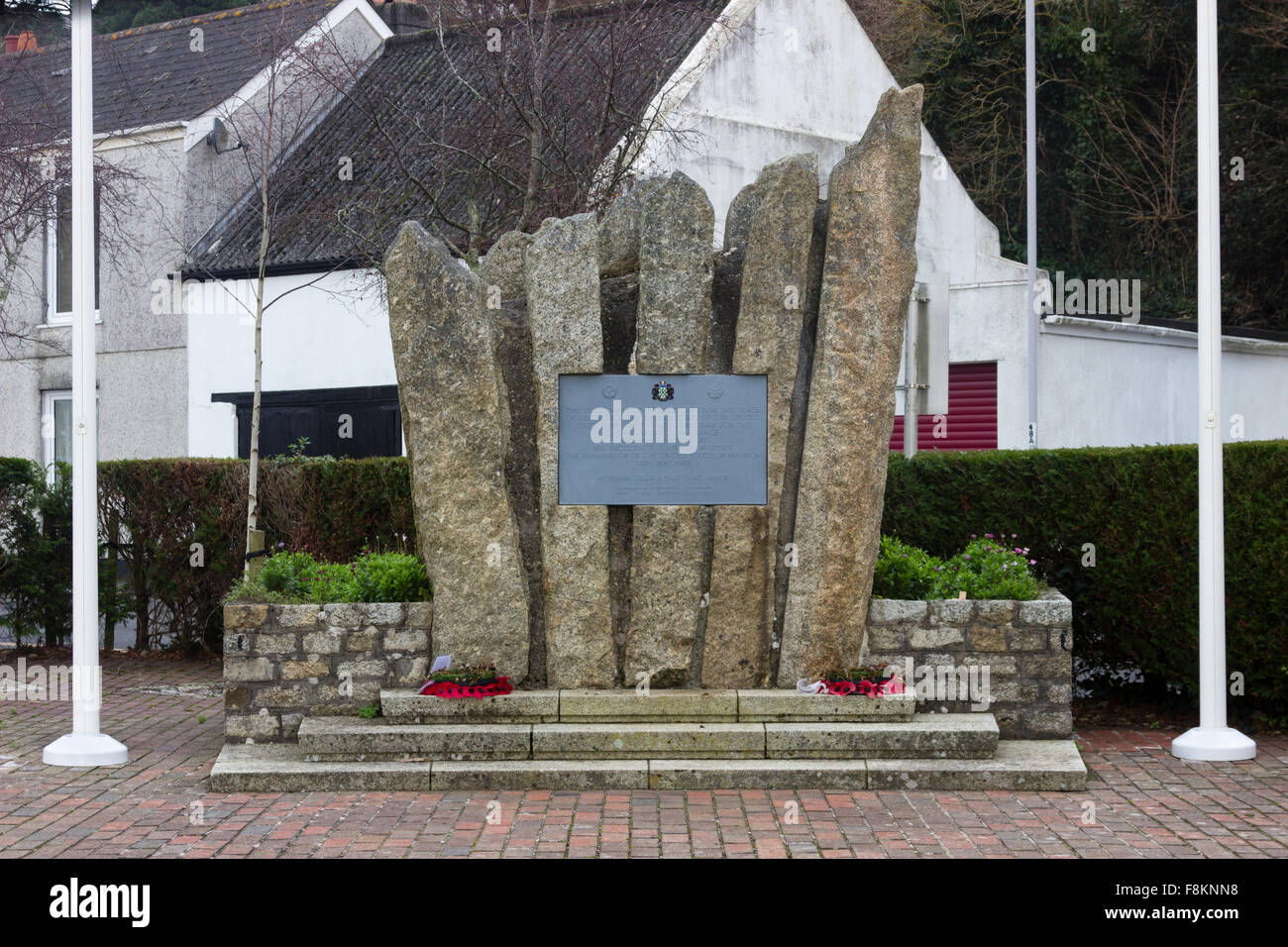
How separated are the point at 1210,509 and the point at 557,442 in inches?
155

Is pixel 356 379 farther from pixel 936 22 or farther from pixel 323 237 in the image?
pixel 936 22

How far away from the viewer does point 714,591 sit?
8180 millimetres

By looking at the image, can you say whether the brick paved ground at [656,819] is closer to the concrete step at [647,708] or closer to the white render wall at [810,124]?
the concrete step at [647,708]

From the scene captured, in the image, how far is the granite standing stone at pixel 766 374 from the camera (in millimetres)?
8141

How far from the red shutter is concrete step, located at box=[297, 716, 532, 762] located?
13.9m

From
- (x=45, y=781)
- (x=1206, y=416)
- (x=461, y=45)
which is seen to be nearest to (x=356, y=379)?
(x=461, y=45)

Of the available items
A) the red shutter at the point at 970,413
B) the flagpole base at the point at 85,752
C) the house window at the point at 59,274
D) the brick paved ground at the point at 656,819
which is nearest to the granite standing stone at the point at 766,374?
the brick paved ground at the point at 656,819

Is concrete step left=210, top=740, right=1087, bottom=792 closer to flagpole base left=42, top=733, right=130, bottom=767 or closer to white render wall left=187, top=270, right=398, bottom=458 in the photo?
flagpole base left=42, top=733, right=130, bottom=767

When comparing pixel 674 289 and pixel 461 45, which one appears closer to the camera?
pixel 674 289

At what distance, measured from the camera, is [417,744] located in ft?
25.6

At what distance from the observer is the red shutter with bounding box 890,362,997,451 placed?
20.9m

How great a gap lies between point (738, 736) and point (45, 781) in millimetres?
3977

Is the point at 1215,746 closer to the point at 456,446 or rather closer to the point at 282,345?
the point at 456,446

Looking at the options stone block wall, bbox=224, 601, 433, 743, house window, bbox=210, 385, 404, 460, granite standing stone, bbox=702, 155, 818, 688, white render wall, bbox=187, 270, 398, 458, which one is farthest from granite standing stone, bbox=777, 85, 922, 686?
white render wall, bbox=187, 270, 398, 458
